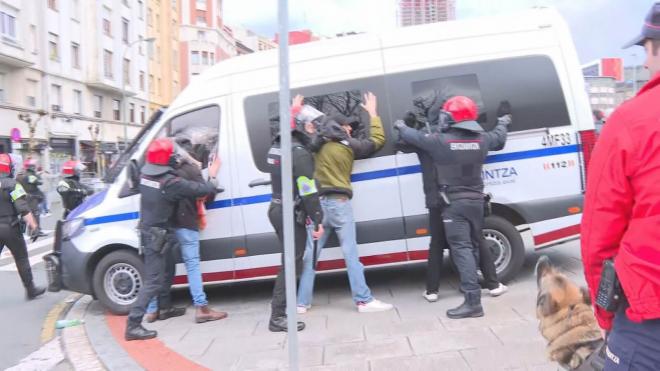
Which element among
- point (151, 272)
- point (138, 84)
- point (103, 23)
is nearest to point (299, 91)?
point (151, 272)

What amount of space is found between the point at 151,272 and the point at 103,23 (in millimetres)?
38906

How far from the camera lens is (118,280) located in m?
5.89

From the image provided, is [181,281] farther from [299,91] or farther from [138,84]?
[138,84]

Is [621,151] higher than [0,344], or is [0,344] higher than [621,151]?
[621,151]

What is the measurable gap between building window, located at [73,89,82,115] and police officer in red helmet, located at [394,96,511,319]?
116 ft

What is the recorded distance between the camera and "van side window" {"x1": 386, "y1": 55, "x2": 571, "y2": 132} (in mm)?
5523

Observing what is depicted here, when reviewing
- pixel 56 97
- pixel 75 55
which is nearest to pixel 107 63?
pixel 75 55

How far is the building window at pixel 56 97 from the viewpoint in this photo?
32625 mm

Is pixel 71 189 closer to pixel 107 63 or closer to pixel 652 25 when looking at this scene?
pixel 652 25

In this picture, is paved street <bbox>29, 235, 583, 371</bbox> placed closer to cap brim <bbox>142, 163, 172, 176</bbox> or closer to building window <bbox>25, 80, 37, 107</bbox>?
cap brim <bbox>142, 163, 172, 176</bbox>

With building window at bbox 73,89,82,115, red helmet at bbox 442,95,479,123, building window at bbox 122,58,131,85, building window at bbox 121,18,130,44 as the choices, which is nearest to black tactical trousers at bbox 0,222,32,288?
red helmet at bbox 442,95,479,123

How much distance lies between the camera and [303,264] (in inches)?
206

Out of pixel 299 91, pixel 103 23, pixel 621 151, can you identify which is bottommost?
pixel 621 151

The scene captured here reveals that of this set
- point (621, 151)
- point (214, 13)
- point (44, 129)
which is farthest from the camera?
point (214, 13)
